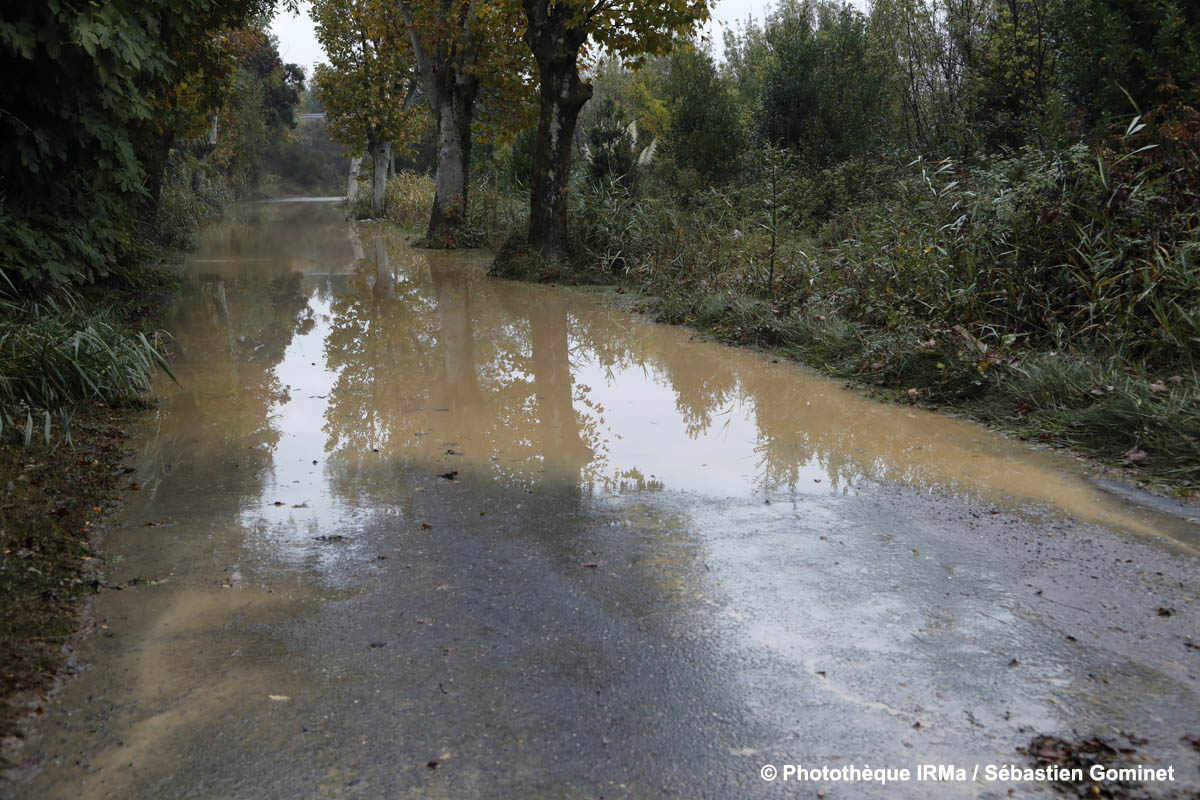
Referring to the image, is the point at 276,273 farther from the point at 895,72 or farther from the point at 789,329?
the point at 895,72

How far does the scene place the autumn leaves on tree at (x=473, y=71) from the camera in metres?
14.5

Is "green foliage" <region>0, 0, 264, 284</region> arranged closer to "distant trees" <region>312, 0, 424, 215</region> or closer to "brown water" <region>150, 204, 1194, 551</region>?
"brown water" <region>150, 204, 1194, 551</region>

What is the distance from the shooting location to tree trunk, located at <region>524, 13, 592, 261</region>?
48.2 ft

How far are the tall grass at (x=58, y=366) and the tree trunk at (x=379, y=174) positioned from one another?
89.6 ft

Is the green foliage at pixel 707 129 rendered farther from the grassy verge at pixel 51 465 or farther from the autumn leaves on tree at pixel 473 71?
the grassy verge at pixel 51 465

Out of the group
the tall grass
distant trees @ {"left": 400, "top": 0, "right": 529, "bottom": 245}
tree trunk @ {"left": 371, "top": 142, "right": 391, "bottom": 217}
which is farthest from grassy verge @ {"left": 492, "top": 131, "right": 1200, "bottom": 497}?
tree trunk @ {"left": 371, "top": 142, "right": 391, "bottom": 217}

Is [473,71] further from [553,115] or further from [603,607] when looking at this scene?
[603,607]

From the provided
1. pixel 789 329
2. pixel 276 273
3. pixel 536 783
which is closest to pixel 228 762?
pixel 536 783

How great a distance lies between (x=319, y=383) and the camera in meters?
7.80

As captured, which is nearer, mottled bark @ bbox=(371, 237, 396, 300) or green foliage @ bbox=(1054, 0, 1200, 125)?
green foliage @ bbox=(1054, 0, 1200, 125)

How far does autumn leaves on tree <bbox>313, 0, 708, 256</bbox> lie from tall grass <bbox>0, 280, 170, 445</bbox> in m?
9.42

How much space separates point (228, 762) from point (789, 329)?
7468mm

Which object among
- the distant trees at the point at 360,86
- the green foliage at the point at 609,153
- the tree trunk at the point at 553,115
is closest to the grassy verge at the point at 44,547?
the tree trunk at the point at 553,115

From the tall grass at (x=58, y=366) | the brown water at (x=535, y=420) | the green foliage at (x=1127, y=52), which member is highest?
the green foliage at (x=1127, y=52)
